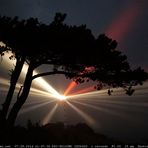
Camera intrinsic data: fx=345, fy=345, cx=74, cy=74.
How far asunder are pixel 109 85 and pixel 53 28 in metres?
6.15

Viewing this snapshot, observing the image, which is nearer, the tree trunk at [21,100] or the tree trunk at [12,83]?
the tree trunk at [21,100]

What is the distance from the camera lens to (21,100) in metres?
24.9

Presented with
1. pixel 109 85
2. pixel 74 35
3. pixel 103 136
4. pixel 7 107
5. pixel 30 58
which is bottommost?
pixel 103 136

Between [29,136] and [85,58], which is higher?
[85,58]

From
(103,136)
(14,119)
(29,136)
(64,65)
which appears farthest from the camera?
(103,136)

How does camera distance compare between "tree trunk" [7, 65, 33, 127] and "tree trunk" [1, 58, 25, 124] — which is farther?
"tree trunk" [1, 58, 25, 124]

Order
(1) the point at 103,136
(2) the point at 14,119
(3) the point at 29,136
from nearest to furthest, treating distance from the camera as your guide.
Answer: (3) the point at 29,136 → (2) the point at 14,119 → (1) the point at 103,136

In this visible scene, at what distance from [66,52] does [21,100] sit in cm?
474

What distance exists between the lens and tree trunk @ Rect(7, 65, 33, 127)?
953 inches

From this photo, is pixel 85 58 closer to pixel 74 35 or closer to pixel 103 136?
pixel 74 35

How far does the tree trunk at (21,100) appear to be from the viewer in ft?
79.5

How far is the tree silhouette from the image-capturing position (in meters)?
24.7

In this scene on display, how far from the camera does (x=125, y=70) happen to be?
25.7m

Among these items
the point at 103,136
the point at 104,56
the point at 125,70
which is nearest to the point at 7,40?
the point at 104,56
